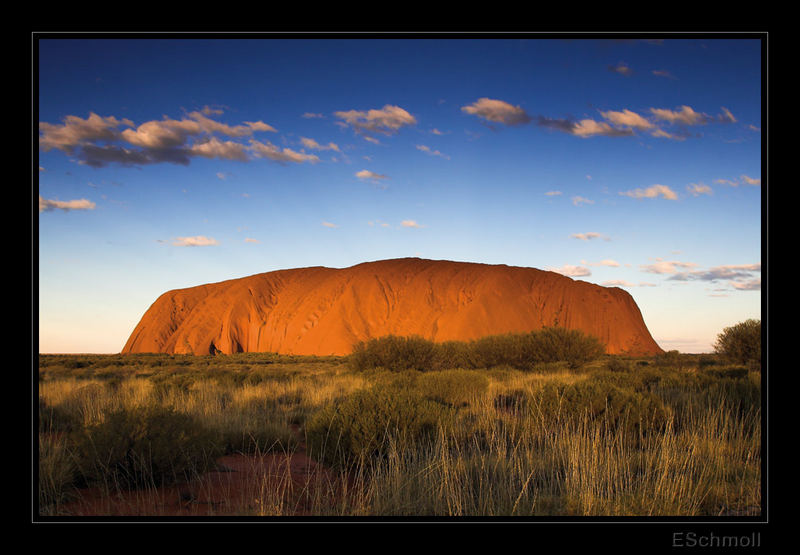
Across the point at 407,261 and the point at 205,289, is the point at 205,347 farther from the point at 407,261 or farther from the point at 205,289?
the point at 407,261

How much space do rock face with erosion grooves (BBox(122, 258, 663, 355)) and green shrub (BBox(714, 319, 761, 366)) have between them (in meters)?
22.9

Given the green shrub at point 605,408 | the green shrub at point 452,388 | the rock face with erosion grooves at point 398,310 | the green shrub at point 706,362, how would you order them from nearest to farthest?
the green shrub at point 605,408
the green shrub at point 452,388
the green shrub at point 706,362
the rock face with erosion grooves at point 398,310

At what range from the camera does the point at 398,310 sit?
167 ft

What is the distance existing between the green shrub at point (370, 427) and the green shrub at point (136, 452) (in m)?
1.41

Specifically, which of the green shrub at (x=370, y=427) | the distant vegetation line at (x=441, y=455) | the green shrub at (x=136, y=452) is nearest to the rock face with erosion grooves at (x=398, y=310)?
the distant vegetation line at (x=441, y=455)

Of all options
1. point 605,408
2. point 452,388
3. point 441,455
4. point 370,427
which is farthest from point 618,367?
point 441,455

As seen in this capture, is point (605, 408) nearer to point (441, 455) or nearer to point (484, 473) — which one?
point (484, 473)

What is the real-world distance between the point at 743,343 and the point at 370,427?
74.1 feet

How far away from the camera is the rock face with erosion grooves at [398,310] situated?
48.1 metres

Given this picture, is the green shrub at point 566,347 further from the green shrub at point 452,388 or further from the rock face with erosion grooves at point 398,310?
the rock face with erosion grooves at point 398,310
